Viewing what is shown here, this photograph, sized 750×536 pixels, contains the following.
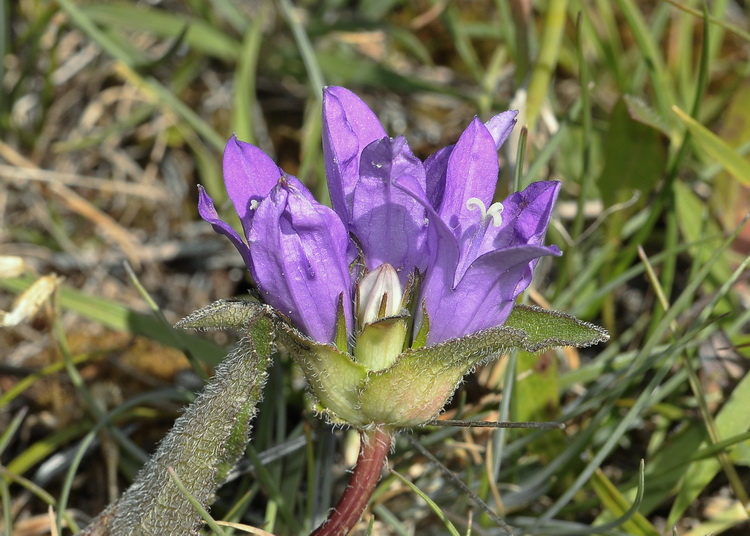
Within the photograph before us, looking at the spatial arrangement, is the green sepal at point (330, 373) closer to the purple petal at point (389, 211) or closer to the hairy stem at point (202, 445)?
the hairy stem at point (202, 445)

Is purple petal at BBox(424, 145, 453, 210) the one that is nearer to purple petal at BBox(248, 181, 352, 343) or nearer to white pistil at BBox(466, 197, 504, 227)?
white pistil at BBox(466, 197, 504, 227)

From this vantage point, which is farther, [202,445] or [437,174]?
[437,174]

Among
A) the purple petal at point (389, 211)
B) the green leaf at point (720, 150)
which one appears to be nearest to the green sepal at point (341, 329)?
the purple petal at point (389, 211)

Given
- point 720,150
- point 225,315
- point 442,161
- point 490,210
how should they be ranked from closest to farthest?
point 225,315 → point 490,210 → point 442,161 → point 720,150

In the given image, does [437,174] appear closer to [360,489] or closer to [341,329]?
[341,329]

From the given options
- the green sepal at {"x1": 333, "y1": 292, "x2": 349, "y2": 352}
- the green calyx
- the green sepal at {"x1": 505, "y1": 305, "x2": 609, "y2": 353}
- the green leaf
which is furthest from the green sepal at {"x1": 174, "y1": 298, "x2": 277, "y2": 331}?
the green leaf

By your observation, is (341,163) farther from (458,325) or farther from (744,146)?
(744,146)

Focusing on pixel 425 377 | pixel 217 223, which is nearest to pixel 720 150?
pixel 425 377
